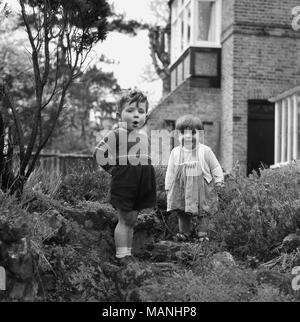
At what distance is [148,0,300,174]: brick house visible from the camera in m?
13.5

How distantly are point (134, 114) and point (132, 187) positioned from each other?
63 cm

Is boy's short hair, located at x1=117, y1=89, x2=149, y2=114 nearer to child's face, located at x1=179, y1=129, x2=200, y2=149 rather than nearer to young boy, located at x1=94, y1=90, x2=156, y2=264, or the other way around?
young boy, located at x1=94, y1=90, x2=156, y2=264

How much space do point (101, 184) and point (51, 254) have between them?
2383 mm

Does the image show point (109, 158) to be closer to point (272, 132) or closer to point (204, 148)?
point (204, 148)

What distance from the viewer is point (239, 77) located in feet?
44.3

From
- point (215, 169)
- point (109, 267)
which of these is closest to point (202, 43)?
point (215, 169)

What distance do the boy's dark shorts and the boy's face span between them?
370 millimetres

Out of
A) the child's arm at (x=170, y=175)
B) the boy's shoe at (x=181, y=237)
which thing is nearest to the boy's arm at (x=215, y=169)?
the child's arm at (x=170, y=175)

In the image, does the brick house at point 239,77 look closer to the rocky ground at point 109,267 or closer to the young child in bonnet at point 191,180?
the young child in bonnet at point 191,180

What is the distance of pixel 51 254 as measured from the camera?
4566 mm

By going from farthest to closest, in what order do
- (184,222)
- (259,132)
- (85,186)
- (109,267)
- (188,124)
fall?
(259,132) < (85,186) < (184,222) < (188,124) < (109,267)

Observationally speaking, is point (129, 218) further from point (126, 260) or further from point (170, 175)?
point (170, 175)

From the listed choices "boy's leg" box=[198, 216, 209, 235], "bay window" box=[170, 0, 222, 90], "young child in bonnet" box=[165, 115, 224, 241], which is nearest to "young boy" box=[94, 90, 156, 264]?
"young child in bonnet" box=[165, 115, 224, 241]

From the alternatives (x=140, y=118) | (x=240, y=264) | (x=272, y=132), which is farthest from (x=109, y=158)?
(x=272, y=132)
